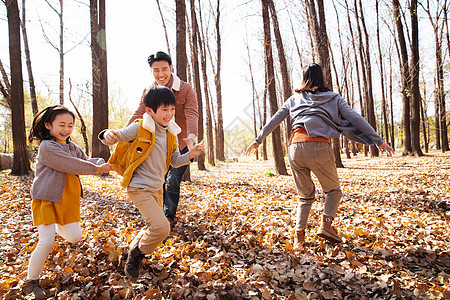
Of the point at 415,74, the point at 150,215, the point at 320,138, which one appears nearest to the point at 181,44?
the point at 320,138

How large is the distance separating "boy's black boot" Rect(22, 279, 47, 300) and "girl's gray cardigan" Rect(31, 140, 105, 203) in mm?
693

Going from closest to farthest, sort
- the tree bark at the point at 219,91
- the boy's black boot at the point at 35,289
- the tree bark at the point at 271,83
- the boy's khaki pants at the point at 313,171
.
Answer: the boy's black boot at the point at 35,289, the boy's khaki pants at the point at 313,171, the tree bark at the point at 271,83, the tree bark at the point at 219,91

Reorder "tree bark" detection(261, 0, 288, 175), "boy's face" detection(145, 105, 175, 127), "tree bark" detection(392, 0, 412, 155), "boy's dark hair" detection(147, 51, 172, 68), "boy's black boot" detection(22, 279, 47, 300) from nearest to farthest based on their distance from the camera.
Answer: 1. "boy's black boot" detection(22, 279, 47, 300)
2. "boy's face" detection(145, 105, 175, 127)
3. "boy's dark hair" detection(147, 51, 172, 68)
4. "tree bark" detection(261, 0, 288, 175)
5. "tree bark" detection(392, 0, 412, 155)

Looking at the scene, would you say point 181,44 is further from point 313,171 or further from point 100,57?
point 313,171

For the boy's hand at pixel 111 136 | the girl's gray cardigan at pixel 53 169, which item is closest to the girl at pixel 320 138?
the boy's hand at pixel 111 136

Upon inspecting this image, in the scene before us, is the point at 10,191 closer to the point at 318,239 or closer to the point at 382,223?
the point at 318,239

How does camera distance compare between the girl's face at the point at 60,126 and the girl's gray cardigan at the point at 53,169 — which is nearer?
the girl's gray cardigan at the point at 53,169

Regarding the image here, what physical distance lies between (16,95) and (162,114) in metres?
9.19

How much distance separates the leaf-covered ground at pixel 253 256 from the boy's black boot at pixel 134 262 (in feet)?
0.31

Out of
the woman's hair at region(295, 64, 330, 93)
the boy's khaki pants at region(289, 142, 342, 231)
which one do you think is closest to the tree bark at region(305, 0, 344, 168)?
the woman's hair at region(295, 64, 330, 93)

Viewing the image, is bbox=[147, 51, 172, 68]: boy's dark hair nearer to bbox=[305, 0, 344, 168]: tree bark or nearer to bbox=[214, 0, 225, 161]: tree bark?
bbox=[305, 0, 344, 168]: tree bark

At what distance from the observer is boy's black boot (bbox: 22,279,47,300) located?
2082 millimetres

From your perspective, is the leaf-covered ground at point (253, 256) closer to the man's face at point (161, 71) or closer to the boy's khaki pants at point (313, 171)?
the boy's khaki pants at point (313, 171)

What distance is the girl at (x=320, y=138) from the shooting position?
272 centimetres
